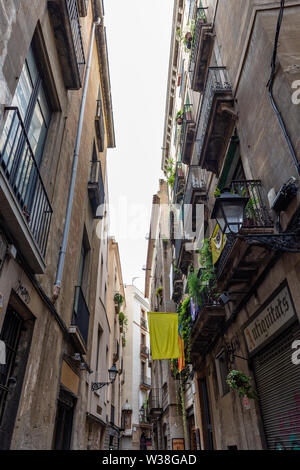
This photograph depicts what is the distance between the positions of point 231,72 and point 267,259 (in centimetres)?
531

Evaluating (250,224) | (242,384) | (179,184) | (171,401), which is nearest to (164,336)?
(242,384)

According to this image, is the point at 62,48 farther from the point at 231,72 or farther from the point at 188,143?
the point at 188,143

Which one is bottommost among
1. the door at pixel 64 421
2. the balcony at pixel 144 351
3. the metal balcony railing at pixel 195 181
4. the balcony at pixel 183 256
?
the door at pixel 64 421

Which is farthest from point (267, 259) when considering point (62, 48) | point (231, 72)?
point (62, 48)

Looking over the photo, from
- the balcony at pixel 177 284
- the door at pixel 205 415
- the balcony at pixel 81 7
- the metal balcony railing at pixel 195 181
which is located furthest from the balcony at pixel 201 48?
the door at pixel 205 415

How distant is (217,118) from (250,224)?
385 cm

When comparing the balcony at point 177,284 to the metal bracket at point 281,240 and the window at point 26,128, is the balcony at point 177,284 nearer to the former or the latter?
the window at point 26,128

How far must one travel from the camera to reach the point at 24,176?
4969 millimetres

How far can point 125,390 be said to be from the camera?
37656mm

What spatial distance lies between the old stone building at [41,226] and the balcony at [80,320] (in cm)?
4

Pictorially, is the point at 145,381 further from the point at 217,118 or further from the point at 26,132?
the point at 26,132

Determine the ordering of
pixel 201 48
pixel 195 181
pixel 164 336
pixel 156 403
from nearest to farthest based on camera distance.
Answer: pixel 201 48 → pixel 164 336 → pixel 195 181 → pixel 156 403

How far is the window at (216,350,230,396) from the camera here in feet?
30.1

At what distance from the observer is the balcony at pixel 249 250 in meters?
5.67
